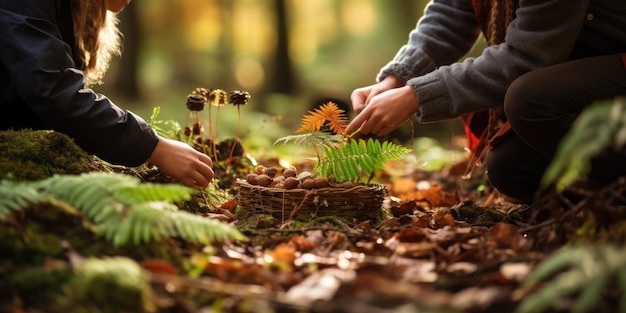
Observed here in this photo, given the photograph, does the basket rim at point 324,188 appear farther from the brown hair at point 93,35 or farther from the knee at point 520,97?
the brown hair at point 93,35

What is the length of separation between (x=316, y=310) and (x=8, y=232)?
87 centimetres

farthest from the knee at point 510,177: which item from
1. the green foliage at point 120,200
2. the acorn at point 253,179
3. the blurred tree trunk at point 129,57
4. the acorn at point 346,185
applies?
the blurred tree trunk at point 129,57

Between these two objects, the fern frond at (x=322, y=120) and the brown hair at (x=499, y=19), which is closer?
the fern frond at (x=322, y=120)

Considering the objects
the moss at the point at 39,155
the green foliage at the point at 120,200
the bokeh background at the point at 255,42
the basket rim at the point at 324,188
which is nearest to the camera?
the green foliage at the point at 120,200

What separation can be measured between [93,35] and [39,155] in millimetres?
894

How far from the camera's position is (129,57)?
12.2 m

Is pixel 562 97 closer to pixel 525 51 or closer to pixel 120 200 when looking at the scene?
pixel 525 51

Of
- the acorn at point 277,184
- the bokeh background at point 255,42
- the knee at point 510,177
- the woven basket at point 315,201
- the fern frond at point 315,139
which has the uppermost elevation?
the fern frond at point 315,139

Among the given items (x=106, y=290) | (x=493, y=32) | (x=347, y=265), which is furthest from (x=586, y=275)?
(x=493, y=32)

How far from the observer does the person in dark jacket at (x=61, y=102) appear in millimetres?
2365

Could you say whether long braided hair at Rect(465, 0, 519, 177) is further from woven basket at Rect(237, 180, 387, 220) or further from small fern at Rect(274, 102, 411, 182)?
woven basket at Rect(237, 180, 387, 220)

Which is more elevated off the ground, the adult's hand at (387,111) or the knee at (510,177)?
the adult's hand at (387,111)

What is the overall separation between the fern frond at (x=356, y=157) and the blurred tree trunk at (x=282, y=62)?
9.75 meters

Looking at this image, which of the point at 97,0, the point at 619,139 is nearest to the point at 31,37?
the point at 97,0
